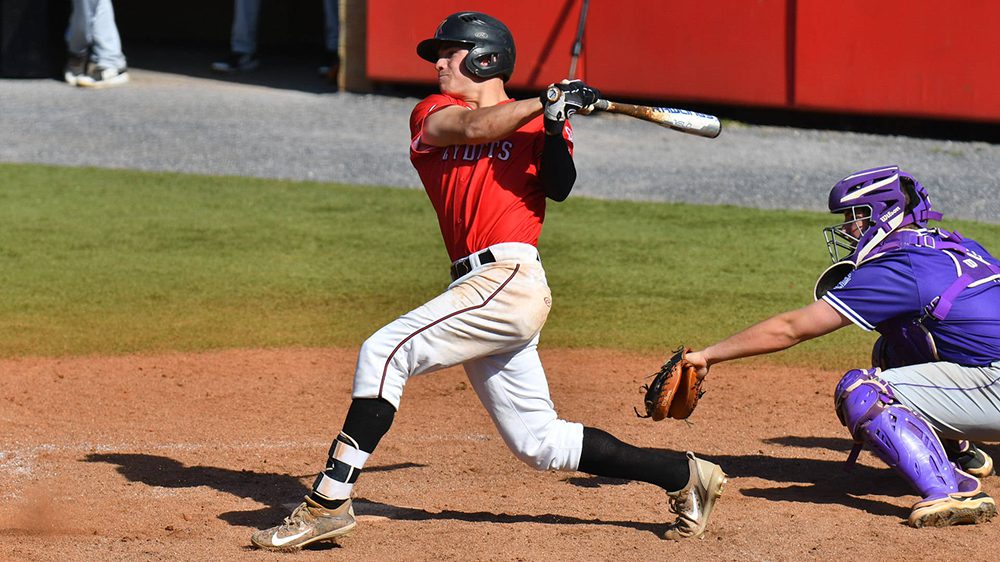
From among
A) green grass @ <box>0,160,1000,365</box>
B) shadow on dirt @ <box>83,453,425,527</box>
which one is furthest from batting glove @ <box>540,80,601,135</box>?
green grass @ <box>0,160,1000,365</box>

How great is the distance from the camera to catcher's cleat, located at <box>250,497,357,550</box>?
4137 mm

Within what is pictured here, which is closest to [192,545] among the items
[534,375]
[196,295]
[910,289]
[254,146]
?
[534,375]

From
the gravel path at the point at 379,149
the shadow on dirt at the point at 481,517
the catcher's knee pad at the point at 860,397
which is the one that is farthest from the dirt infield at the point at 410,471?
the gravel path at the point at 379,149

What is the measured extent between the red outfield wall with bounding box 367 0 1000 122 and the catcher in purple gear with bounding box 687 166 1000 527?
7.32 meters

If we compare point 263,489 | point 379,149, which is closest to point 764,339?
point 263,489

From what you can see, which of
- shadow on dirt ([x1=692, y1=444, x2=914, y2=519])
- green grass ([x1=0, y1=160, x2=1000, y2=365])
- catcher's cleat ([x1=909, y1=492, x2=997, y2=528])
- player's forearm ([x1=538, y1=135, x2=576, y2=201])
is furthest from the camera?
green grass ([x1=0, y1=160, x2=1000, y2=365])

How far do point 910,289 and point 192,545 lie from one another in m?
2.50

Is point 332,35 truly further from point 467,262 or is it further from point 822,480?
point 467,262

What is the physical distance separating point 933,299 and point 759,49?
26.9ft

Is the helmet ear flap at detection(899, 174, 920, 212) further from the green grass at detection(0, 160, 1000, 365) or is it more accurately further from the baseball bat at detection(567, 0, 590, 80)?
the baseball bat at detection(567, 0, 590, 80)

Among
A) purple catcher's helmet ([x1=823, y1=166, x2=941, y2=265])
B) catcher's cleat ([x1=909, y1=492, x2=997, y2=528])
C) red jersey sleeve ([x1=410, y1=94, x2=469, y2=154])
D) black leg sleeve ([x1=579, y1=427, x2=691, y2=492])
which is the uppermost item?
red jersey sleeve ([x1=410, y1=94, x2=469, y2=154])

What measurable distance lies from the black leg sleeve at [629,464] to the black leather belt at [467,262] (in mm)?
656

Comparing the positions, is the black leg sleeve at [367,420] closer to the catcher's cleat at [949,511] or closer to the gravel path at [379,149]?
the catcher's cleat at [949,511]

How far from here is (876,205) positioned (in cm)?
469
